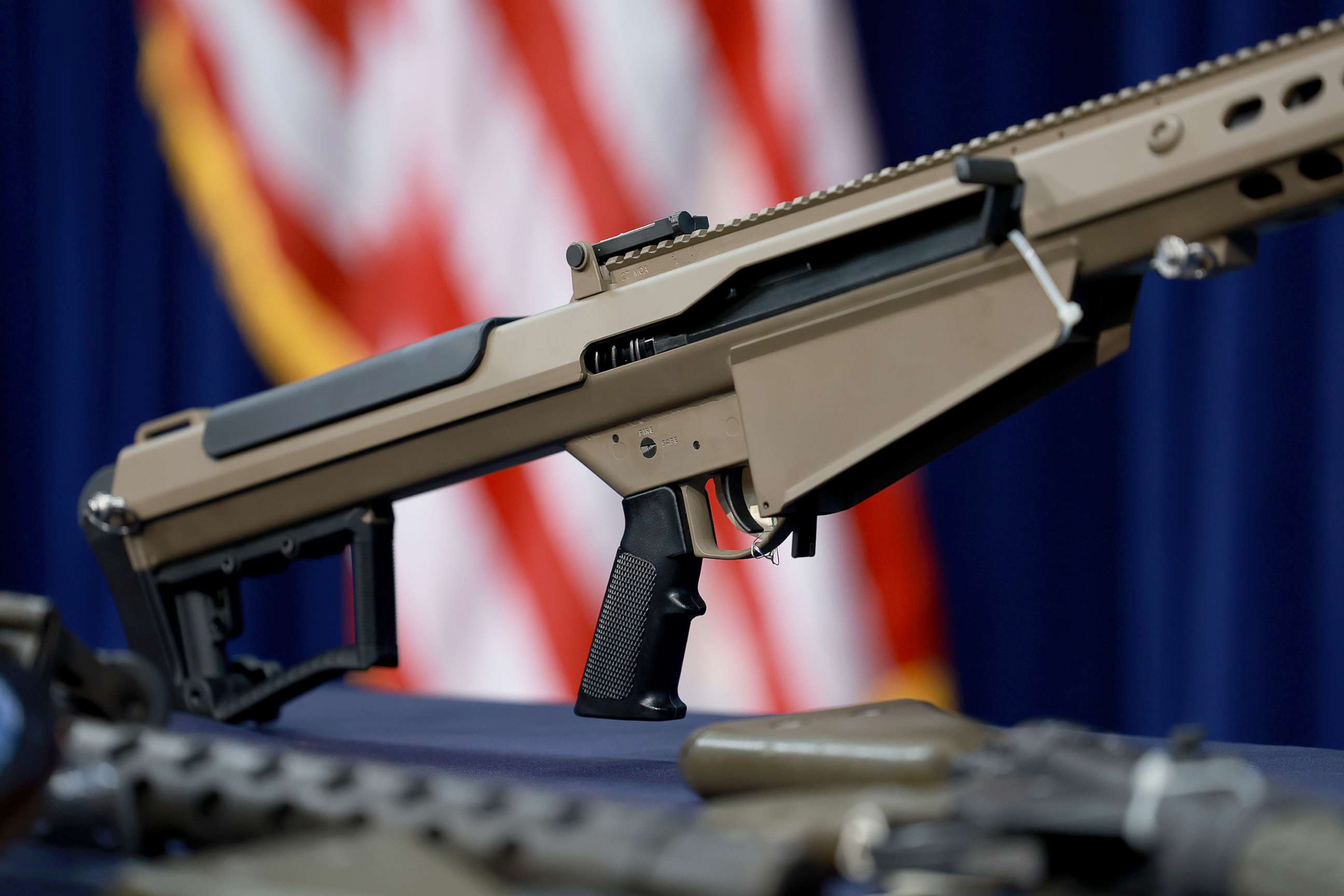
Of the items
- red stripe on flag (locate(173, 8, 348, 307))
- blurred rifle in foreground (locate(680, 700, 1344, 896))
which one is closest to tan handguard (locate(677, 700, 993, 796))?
blurred rifle in foreground (locate(680, 700, 1344, 896))

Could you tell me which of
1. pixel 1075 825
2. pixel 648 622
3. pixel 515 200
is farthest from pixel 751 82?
pixel 1075 825

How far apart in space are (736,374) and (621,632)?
23 centimetres

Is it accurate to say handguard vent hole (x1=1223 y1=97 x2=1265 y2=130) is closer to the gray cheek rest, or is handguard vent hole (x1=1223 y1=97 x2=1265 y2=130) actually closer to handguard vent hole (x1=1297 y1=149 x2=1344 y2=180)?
handguard vent hole (x1=1297 y1=149 x2=1344 y2=180)

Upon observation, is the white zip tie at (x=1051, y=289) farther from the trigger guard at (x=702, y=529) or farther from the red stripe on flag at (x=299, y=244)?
the red stripe on flag at (x=299, y=244)

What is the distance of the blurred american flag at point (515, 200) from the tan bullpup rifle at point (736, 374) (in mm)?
672

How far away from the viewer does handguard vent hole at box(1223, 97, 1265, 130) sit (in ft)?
2.64

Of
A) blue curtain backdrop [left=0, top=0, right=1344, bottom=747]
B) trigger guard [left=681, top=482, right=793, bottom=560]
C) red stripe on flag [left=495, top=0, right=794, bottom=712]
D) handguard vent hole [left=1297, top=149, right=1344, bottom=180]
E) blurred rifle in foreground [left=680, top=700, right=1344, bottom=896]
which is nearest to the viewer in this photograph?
blurred rifle in foreground [left=680, top=700, right=1344, bottom=896]

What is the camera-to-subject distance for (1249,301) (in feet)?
4.51

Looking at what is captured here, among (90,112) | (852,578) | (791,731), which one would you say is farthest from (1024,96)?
(90,112)

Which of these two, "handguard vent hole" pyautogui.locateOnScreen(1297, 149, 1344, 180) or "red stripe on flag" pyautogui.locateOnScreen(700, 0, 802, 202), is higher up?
"red stripe on flag" pyautogui.locateOnScreen(700, 0, 802, 202)

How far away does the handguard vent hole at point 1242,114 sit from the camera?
0.80 m

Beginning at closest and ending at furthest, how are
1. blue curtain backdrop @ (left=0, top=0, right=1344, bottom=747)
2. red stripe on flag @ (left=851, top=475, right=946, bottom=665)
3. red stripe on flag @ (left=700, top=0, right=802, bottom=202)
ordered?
blue curtain backdrop @ (left=0, top=0, right=1344, bottom=747), red stripe on flag @ (left=851, top=475, right=946, bottom=665), red stripe on flag @ (left=700, top=0, right=802, bottom=202)

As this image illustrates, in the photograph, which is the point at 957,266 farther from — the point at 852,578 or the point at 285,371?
the point at 285,371

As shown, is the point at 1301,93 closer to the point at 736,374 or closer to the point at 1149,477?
the point at 736,374
